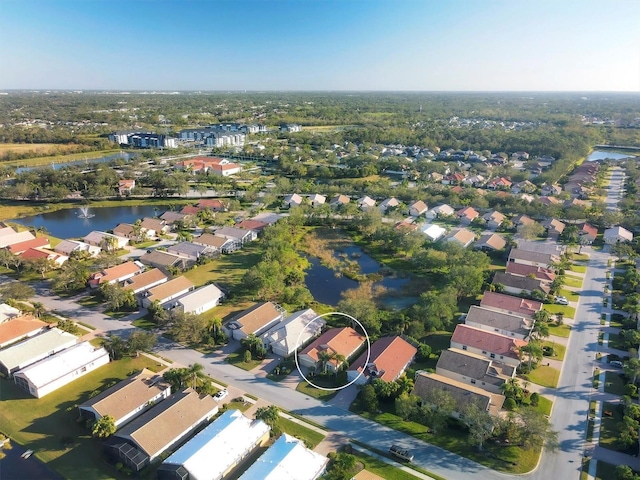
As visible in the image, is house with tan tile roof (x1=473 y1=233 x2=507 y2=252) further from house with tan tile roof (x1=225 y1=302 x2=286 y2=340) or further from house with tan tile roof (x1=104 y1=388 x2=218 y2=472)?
house with tan tile roof (x1=104 y1=388 x2=218 y2=472)

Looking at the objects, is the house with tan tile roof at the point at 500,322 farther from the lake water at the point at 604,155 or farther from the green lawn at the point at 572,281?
the lake water at the point at 604,155

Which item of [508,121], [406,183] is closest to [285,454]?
[406,183]

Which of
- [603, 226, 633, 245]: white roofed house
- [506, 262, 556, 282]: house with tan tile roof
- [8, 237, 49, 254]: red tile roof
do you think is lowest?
[506, 262, 556, 282]: house with tan tile roof

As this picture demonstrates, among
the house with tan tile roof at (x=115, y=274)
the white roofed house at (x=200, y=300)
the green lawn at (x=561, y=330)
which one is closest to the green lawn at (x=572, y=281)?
the green lawn at (x=561, y=330)

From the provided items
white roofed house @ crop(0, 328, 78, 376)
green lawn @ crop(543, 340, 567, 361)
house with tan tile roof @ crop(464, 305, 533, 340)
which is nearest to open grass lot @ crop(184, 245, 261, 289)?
white roofed house @ crop(0, 328, 78, 376)

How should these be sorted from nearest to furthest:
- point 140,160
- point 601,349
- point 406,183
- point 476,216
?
point 601,349 < point 476,216 < point 406,183 < point 140,160

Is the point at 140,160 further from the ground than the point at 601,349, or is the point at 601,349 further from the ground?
the point at 140,160

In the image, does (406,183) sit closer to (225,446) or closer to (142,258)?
(142,258)
